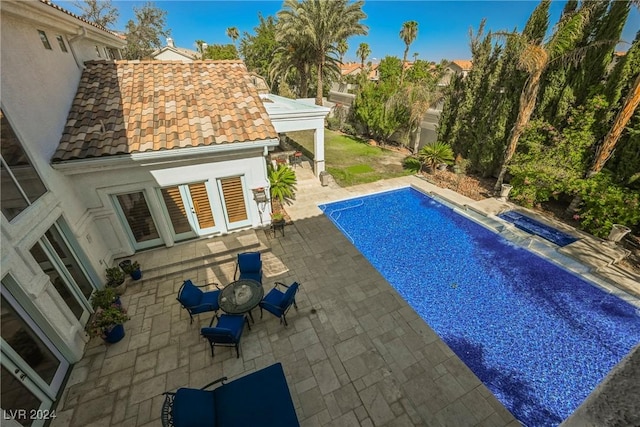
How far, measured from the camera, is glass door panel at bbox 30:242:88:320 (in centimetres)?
605

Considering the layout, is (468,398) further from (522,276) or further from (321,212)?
(321,212)

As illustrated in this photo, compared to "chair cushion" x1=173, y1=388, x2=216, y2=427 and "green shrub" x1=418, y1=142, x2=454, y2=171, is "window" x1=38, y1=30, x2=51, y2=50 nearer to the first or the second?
"chair cushion" x1=173, y1=388, x2=216, y2=427

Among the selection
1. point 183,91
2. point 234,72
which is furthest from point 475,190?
point 183,91

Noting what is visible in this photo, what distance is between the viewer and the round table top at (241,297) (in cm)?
697

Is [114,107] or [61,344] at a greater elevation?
[114,107]

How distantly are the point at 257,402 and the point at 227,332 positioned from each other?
1.60 m

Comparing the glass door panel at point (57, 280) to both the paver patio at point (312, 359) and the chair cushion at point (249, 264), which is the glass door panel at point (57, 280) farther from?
the chair cushion at point (249, 264)

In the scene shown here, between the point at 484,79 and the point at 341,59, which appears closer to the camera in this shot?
the point at 484,79

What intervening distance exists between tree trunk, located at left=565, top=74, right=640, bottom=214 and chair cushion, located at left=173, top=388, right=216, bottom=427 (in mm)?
16149

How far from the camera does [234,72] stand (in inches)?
488

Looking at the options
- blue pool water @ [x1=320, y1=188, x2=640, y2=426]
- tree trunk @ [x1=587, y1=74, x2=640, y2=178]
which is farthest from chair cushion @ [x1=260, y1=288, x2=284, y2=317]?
tree trunk @ [x1=587, y1=74, x2=640, y2=178]

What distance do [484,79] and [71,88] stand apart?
2036cm

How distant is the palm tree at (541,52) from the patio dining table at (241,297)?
15033mm

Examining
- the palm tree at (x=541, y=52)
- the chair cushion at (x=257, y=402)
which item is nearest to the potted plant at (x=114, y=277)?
the chair cushion at (x=257, y=402)
